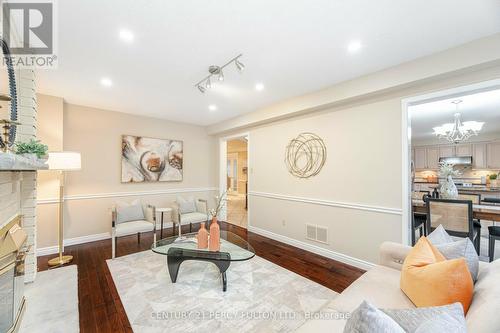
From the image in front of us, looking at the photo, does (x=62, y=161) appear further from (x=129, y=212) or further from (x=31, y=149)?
(x=129, y=212)

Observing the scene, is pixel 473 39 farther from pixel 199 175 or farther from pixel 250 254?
pixel 199 175

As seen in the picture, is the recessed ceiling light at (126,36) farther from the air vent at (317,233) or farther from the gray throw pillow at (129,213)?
the air vent at (317,233)

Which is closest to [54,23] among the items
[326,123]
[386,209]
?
[326,123]

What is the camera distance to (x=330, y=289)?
7.68 ft

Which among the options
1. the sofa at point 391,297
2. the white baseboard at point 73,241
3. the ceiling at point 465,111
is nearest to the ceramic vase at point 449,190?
the ceiling at point 465,111

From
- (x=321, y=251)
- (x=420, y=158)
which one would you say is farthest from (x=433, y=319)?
(x=420, y=158)

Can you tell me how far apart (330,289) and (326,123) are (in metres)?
2.34

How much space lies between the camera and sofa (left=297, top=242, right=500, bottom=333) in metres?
0.83

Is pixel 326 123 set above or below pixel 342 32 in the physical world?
below

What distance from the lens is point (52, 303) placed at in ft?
6.82

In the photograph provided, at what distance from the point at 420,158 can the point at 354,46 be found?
741cm

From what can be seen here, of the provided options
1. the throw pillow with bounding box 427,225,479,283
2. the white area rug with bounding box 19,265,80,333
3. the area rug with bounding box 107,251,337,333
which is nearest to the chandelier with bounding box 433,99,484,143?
the throw pillow with bounding box 427,225,479,283

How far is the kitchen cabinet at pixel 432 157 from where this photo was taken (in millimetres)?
7004

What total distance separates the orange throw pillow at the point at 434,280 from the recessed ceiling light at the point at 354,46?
1868mm
